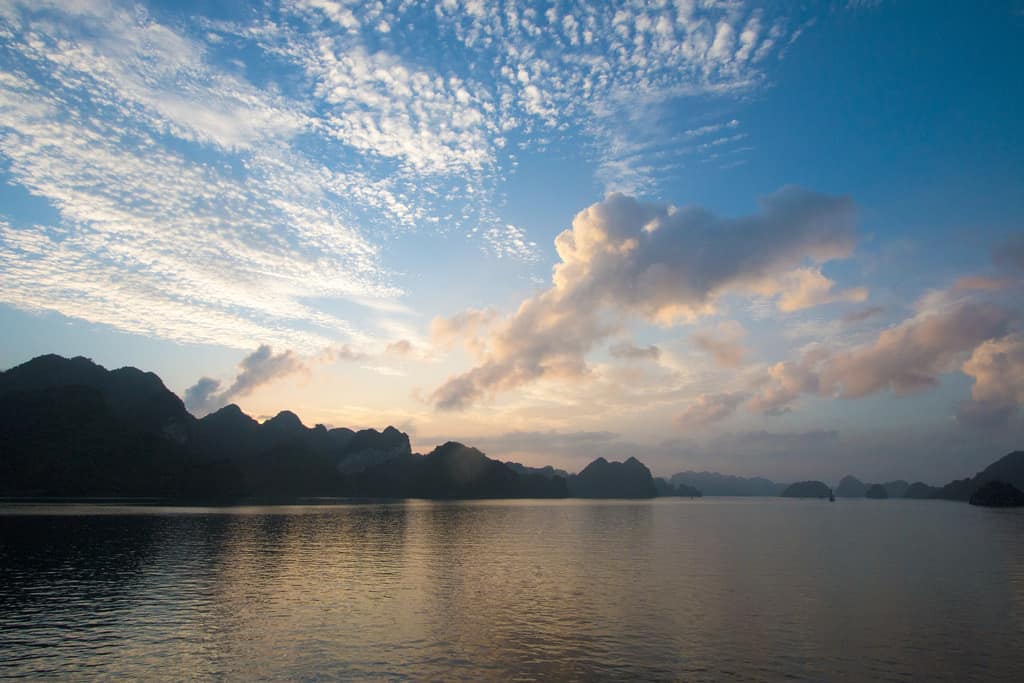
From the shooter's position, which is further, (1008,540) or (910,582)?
(1008,540)

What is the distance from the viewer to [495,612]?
52.3m

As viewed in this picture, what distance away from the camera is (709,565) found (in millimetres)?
83562

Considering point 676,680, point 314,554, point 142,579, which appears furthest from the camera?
point 314,554

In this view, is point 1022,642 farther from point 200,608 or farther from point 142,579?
point 142,579

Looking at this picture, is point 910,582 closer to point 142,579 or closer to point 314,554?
point 314,554

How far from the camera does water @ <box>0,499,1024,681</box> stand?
122 feet

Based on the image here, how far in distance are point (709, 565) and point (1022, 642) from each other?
41425 mm

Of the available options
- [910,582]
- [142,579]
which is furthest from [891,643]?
[142,579]

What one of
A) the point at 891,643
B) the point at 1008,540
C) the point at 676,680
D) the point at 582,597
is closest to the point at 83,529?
the point at 582,597

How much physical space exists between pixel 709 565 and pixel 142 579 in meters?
72.5

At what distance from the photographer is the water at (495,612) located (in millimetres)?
37062

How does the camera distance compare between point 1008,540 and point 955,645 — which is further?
point 1008,540

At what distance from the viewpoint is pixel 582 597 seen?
5912cm

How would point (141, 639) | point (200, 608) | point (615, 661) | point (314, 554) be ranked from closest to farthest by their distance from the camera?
point (615, 661)
point (141, 639)
point (200, 608)
point (314, 554)
